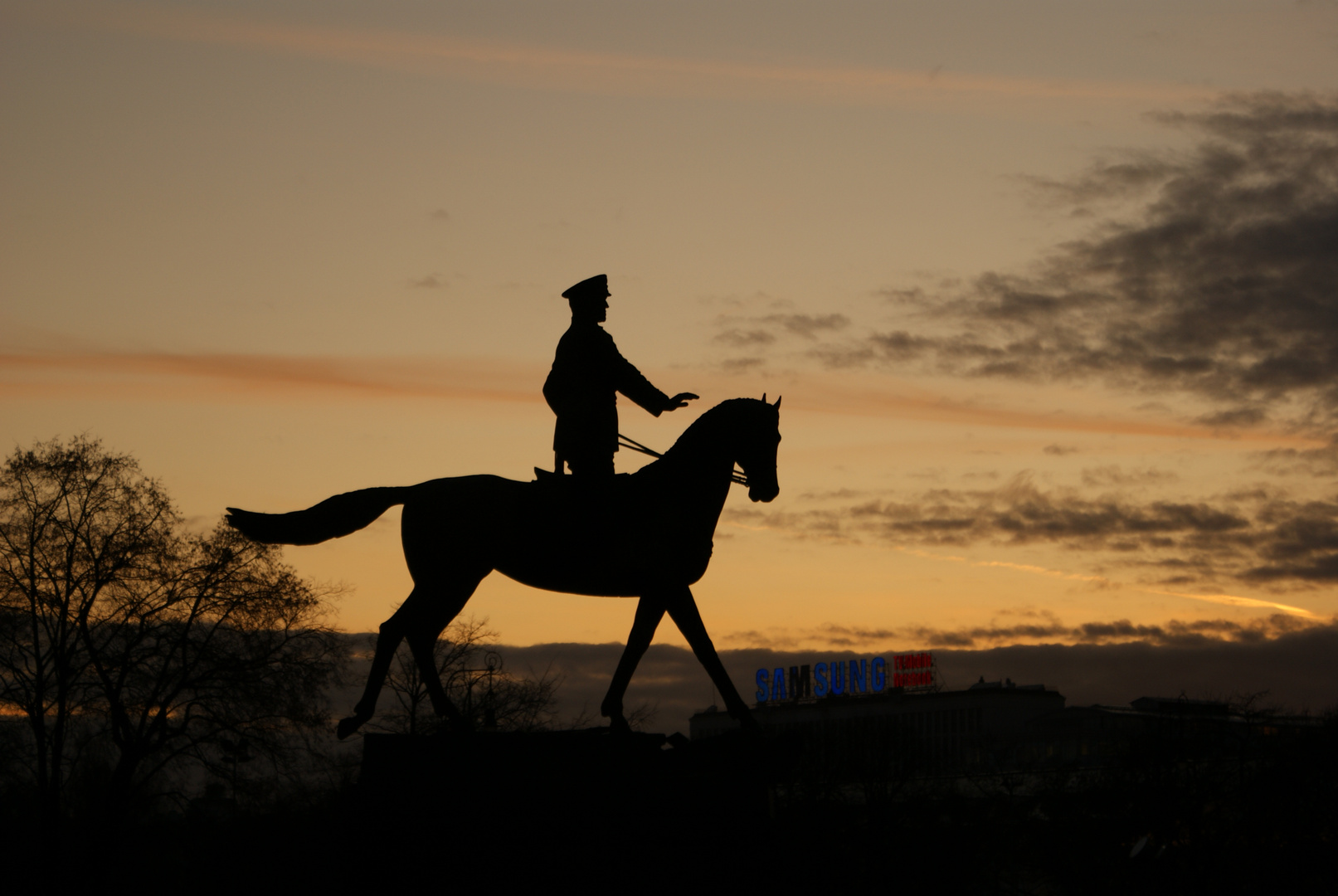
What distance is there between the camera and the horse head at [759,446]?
9844 millimetres

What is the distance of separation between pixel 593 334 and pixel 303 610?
23.0 metres

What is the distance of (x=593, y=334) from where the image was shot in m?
10.5

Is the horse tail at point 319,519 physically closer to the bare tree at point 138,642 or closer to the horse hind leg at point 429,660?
the horse hind leg at point 429,660

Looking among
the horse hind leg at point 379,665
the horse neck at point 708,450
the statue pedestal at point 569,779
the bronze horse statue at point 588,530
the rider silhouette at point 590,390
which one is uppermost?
the rider silhouette at point 590,390

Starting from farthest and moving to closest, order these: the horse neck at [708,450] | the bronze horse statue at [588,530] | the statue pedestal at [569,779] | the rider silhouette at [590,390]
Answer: the rider silhouette at [590,390]
the horse neck at [708,450]
the bronze horse statue at [588,530]
the statue pedestal at [569,779]

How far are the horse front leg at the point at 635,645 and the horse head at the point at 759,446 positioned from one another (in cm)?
107

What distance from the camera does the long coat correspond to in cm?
1029

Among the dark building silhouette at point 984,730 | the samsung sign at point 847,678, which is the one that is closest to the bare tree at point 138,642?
the dark building silhouette at point 984,730

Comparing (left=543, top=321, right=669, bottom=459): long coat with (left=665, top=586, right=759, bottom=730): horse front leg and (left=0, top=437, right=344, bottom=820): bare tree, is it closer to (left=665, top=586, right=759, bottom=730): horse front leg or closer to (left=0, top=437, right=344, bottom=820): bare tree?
(left=665, top=586, right=759, bottom=730): horse front leg

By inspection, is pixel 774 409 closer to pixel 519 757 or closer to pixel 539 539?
pixel 539 539

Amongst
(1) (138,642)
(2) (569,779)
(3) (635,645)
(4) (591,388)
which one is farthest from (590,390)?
(1) (138,642)

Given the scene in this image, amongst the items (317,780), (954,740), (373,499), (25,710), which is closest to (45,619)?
(25,710)

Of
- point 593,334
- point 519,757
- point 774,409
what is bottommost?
point 519,757

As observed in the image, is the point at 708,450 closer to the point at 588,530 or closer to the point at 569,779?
A: the point at 588,530
